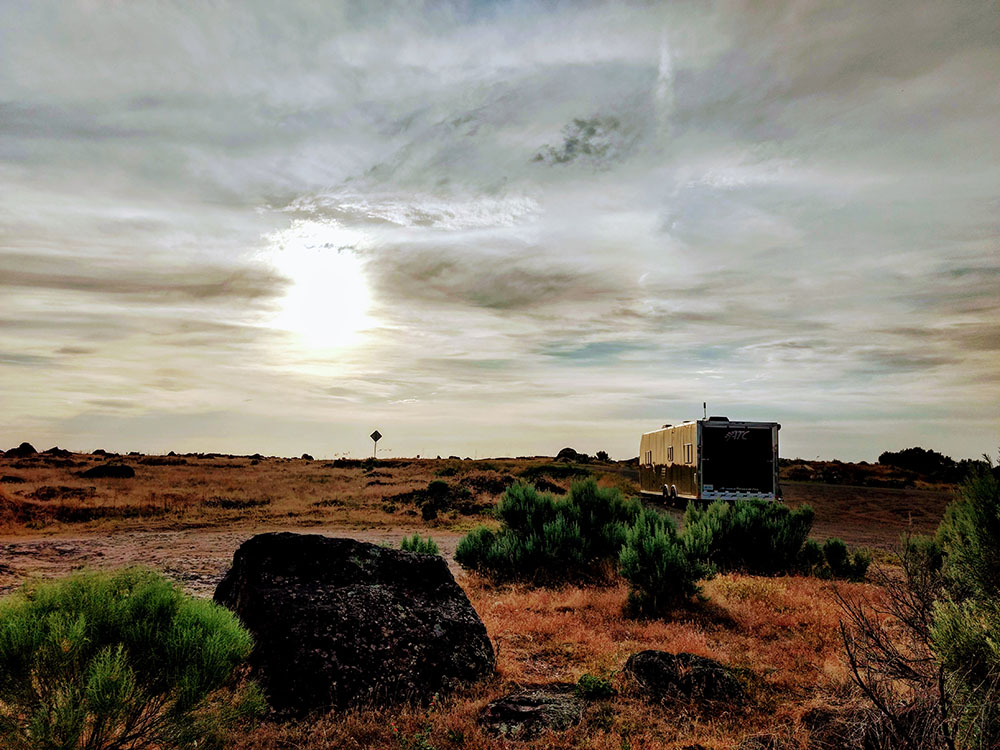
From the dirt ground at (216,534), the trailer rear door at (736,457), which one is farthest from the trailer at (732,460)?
the dirt ground at (216,534)

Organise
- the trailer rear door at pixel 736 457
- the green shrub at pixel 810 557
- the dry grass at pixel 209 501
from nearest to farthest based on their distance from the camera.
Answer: the green shrub at pixel 810 557 < the trailer rear door at pixel 736 457 < the dry grass at pixel 209 501

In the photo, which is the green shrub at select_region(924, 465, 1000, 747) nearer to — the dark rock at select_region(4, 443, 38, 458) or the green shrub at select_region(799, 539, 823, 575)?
the green shrub at select_region(799, 539, 823, 575)

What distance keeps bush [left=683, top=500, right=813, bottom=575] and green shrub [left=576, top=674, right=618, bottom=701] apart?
704 cm

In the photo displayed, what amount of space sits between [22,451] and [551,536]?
6197 centimetres

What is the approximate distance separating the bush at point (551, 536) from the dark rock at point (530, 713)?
5.55m

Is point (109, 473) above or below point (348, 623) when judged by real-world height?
below

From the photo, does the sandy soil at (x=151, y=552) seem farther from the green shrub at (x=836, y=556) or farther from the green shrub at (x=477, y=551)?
the green shrub at (x=836, y=556)

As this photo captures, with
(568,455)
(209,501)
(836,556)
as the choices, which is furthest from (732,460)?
(568,455)

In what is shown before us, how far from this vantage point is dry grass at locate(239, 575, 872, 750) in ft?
17.1

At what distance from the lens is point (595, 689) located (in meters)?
6.13

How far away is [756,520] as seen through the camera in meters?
13.5

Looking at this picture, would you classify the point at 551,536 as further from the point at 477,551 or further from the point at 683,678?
the point at 683,678

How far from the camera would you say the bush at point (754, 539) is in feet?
42.7

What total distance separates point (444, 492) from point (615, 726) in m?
26.2
